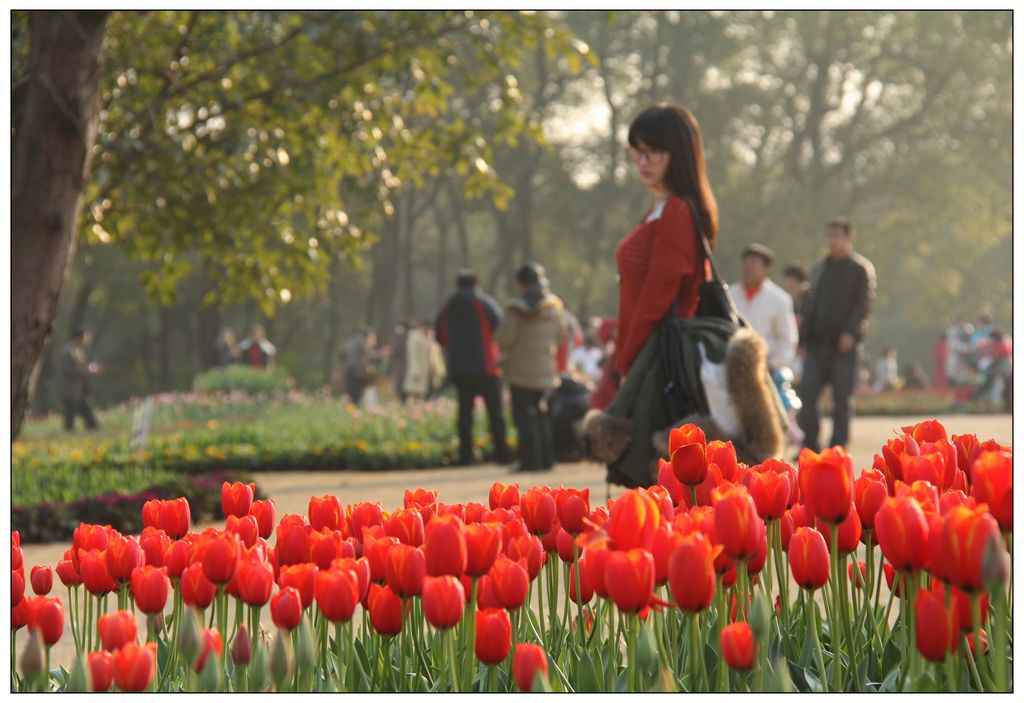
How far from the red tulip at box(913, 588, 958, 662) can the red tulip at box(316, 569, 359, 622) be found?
727 mm

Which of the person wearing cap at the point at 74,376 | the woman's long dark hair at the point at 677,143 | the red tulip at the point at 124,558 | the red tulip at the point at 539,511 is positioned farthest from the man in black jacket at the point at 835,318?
the person wearing cap at the point at 74,376

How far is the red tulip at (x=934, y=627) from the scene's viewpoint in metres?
1.65

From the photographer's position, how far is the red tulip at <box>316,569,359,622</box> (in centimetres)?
182

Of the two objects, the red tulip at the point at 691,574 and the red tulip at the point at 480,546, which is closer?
the red tulip at the point at 691,574

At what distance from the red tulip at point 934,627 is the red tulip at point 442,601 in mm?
572

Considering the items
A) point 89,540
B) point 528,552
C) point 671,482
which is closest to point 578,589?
point 528,552

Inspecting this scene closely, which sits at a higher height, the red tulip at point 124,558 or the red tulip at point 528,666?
the red tulip at point 124,558

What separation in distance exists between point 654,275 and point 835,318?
555 cm

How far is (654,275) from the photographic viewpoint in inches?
201

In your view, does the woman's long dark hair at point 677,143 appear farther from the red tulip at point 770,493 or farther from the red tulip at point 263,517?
the red tulip at point 770,493

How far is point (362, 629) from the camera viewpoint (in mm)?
2238

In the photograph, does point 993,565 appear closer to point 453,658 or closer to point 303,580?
point 453,658

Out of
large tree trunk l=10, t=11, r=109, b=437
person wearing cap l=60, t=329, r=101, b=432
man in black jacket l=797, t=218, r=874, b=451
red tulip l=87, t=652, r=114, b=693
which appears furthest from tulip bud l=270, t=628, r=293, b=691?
person wearing cap l=60, t=329, r=101, b=432

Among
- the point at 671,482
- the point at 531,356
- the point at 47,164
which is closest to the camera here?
the point at 671,482
